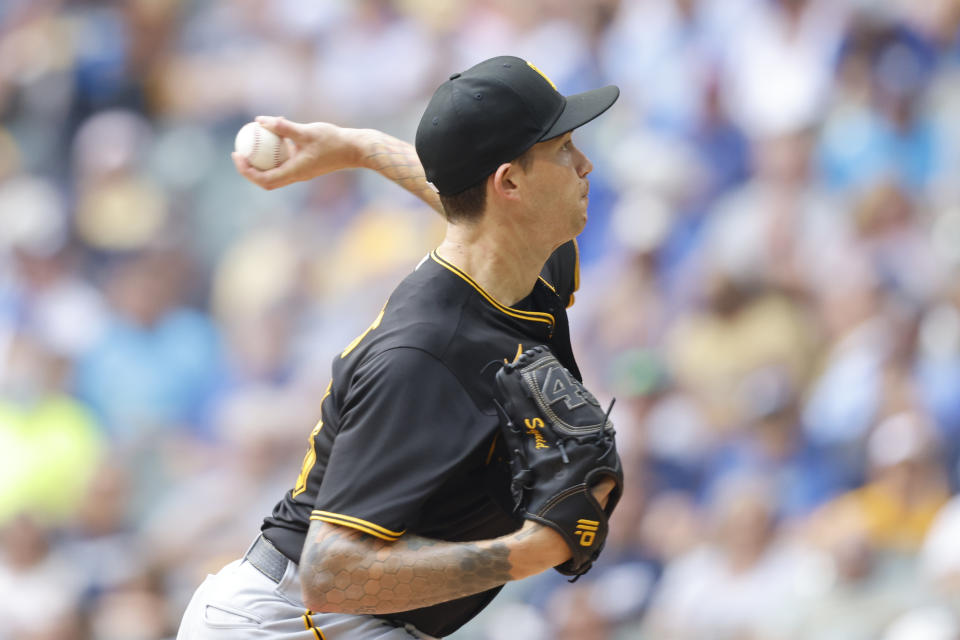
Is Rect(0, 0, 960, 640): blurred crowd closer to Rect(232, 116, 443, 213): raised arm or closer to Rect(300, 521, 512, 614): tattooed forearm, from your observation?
Rect(232, 116, 443, 213): raised arm

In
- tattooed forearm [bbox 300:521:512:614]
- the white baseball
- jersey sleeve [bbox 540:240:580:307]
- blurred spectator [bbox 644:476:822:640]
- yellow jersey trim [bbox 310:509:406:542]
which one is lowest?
tattooed forearm [bbox 300:521:512:614]

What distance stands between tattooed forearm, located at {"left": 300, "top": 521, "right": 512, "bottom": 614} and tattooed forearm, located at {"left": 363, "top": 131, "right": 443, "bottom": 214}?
4.28ft

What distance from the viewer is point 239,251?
9.59m

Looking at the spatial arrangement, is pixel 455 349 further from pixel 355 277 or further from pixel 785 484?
pixel 355 277

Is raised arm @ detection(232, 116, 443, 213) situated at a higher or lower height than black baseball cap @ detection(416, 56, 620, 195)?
higher

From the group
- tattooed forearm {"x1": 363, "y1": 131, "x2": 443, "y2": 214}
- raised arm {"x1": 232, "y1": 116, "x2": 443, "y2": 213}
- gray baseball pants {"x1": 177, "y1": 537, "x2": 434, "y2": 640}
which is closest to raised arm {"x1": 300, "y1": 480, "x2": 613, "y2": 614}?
gray baseball pants {"x1": 177, "y1": 537, "x2": 434, "y2": 640}

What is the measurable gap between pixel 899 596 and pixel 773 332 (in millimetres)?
1688

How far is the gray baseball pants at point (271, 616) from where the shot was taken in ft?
10.2

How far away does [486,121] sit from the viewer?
9.52 ft

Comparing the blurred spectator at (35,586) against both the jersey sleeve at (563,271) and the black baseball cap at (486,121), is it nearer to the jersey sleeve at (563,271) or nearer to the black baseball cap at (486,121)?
the jersey sleeve at (563,271)

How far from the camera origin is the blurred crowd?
651 centimetres

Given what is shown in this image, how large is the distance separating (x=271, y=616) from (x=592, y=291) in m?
4.90

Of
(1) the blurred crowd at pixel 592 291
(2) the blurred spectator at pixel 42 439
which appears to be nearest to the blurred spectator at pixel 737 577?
(1) the blurred crowd at pixel 592 291

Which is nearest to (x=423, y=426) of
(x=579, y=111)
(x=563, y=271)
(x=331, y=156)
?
(x=579, y=111)
